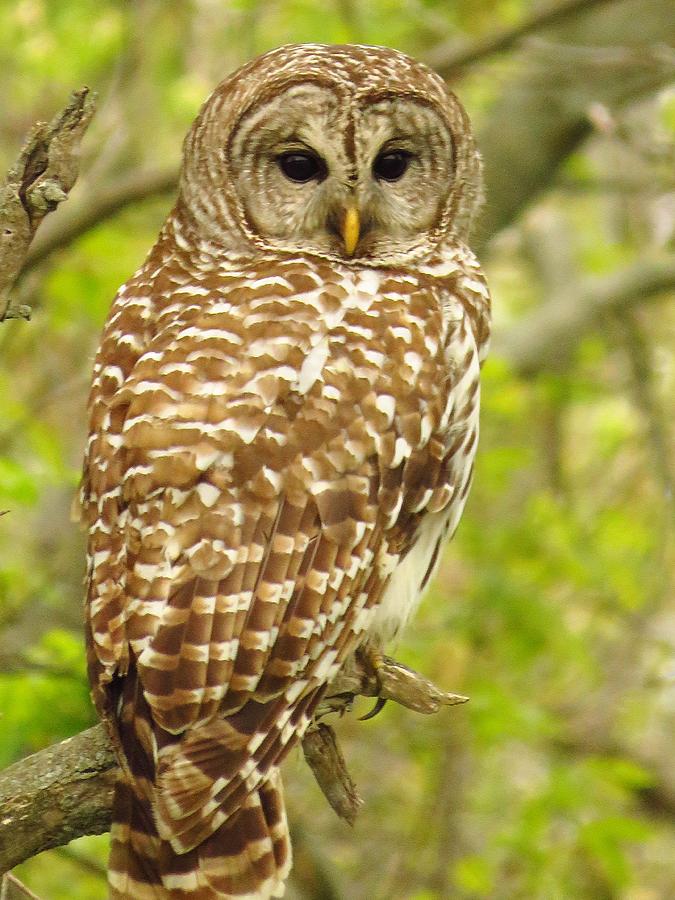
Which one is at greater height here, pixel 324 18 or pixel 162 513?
pixel 324 18

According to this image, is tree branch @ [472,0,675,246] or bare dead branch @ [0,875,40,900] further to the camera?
tree branch @ [472,0,675,246]

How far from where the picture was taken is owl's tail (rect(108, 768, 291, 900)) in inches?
112

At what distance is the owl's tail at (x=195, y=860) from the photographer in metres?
2.84

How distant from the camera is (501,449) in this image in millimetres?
6457

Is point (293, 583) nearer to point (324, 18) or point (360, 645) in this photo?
point (360, 645)

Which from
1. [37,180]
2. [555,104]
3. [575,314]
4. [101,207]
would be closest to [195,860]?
[37,180]

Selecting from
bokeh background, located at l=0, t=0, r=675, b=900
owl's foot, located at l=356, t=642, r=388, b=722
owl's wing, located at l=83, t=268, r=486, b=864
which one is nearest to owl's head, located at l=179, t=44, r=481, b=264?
owl's wing, located at l=83, t=268, r=486, b=864

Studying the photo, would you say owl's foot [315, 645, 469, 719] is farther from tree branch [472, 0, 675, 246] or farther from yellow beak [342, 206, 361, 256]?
tree branch [472, 0, 675, 246]

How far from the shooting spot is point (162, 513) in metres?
3.01

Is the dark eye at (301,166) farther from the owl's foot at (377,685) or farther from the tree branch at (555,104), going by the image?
the tree branch at (555,104)

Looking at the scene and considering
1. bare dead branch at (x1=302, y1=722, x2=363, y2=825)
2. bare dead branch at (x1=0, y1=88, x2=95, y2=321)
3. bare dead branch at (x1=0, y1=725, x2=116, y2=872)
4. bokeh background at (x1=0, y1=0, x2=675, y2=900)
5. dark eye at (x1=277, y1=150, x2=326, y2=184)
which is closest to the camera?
bare dead branch at (x1=0, y1=88, x2=95, y2=321)

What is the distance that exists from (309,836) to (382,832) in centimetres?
198

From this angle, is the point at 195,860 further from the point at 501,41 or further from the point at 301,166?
the point at 501,41

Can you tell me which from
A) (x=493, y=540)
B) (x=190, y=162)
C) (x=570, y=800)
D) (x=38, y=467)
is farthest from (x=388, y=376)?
(x=493, y=540)
